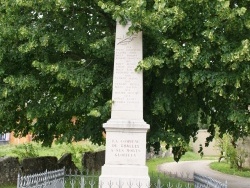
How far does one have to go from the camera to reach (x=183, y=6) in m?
10.5

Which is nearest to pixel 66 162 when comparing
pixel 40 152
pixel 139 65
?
pixel 40 152

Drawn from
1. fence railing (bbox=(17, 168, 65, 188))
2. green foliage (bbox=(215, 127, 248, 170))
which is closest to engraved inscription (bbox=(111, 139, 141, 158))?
fence railing (bbox=(17, 168, 65, 188))

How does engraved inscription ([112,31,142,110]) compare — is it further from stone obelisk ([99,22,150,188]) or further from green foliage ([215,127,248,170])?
green foliage ([215,127,248,170])

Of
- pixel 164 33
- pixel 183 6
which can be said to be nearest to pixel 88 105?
pixel 164 33

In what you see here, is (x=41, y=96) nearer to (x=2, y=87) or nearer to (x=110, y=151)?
(x=2, y=87)

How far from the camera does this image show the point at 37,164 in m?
15.4

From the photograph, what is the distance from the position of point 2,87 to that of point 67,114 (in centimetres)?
227

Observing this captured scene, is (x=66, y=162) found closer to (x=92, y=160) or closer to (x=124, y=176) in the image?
(x=92, y=160)

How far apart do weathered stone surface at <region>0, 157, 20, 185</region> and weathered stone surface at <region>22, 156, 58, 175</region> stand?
46cm

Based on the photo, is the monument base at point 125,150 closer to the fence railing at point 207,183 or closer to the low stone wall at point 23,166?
the fence railing at point 207,183

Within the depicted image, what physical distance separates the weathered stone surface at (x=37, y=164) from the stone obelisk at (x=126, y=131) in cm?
561

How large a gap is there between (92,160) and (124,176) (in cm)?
1064

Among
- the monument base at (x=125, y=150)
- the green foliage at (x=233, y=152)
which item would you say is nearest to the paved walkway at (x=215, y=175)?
the green foliage at (x=233, y=152)

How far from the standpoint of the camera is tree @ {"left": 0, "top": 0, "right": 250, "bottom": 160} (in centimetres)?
1020
